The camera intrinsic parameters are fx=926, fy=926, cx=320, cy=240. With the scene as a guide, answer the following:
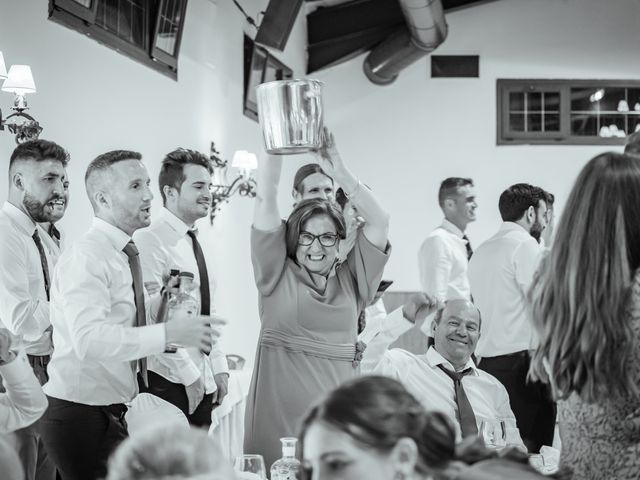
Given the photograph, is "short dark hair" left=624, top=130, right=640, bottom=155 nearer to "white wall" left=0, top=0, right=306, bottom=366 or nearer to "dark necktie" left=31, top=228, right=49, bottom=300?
"dark necktie" left=31, top=228, right=49, bottom=300

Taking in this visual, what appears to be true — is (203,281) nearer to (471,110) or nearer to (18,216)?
(18,216)

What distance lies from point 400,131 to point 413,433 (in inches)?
330

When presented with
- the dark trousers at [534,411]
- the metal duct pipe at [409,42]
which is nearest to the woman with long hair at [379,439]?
the dark trousers at [534,411]

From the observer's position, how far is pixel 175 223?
353cm

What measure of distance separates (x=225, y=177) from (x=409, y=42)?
8.49 feet

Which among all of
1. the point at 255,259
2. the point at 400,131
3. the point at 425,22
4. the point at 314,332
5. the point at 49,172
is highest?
the point at 425,22

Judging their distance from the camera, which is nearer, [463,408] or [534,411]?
[463,408]

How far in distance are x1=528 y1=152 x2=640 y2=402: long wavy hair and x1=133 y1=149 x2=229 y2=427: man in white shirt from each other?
185 centimetres

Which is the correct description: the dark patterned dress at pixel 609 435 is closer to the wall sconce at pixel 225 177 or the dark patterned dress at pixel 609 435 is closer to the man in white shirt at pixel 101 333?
the man in white shirt at pixel 101 333

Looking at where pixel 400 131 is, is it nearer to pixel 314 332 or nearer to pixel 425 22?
pixel 425 22

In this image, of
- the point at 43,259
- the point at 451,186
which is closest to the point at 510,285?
the point at 451,186

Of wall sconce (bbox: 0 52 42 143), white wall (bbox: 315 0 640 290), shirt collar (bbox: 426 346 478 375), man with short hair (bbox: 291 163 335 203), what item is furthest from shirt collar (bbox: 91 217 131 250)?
white wall (bbox: 315 0 640 290)

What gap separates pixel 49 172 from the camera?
3.44m

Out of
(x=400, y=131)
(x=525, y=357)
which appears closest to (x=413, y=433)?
(x=525, y=357)
